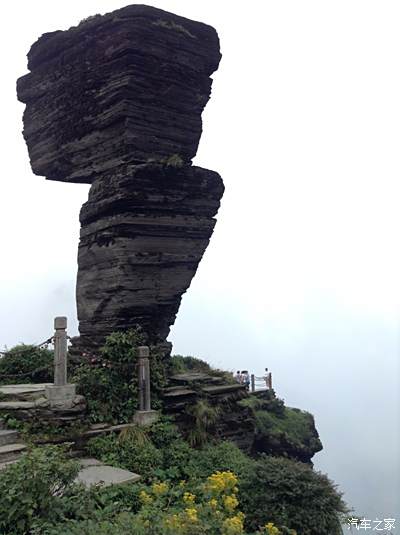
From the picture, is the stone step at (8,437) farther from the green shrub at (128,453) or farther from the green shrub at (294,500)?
the green shrub at (294,500)

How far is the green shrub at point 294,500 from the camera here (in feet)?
22.6

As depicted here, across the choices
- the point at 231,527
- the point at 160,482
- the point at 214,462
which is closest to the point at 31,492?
the point at 231,527

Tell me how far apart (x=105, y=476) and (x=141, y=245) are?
5.51m

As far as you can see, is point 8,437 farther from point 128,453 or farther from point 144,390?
point 144,390

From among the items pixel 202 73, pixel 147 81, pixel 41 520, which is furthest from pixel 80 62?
pixel 41 520

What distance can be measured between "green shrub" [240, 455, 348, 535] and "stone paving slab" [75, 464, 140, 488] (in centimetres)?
186

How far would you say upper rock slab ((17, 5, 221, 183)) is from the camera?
39.5ft

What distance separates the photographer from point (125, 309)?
11.9 meters

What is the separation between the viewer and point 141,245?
39.4 ft

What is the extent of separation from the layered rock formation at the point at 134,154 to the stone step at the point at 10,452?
3806 millimetres

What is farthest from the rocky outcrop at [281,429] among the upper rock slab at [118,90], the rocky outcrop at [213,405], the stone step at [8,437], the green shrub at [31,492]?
the green shrub at [31,492]

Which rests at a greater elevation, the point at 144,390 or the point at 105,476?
the point at 144,390

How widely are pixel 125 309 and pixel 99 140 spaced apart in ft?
14.0

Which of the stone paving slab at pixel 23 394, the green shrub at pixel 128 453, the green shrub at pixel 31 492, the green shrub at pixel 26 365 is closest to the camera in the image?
the green shrub at pixel 31 492
